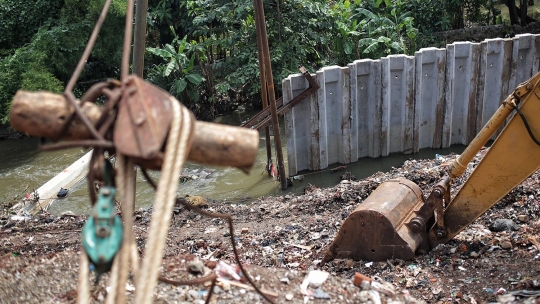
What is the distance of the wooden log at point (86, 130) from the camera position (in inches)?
70.9

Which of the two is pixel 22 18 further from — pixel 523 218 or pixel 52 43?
pixel 523 218

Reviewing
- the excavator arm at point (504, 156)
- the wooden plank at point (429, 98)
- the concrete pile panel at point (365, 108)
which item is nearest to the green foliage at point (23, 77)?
the concrete pile panel at point (365, 108)

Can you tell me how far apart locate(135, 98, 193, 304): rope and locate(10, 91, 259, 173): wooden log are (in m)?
0.06

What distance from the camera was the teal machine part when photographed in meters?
1.73

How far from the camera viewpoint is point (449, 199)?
516 centimetres

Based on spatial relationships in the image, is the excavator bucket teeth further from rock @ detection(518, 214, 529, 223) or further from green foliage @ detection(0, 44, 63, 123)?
green foliage @ detection(0, 44, 63, 123)

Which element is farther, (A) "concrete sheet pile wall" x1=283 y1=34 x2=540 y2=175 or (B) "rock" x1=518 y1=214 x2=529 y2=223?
(A) "concrete sheet pile wall" x1=283 y1=34 x2=540 y2=175

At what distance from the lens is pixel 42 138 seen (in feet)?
6.29

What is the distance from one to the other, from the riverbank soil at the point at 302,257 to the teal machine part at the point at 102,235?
159 cm

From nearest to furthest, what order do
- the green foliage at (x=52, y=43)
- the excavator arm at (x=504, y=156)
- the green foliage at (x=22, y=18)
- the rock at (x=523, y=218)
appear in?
the excavator arm at (x=504, y=156) < the rock at (x=523, y=218) < the green foliage at (x=52, y=43) < the green foliage at (x=22, y=18)

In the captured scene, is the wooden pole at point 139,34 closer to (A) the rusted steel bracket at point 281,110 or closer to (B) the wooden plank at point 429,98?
(A) the rusted steel bracket at point 281,110

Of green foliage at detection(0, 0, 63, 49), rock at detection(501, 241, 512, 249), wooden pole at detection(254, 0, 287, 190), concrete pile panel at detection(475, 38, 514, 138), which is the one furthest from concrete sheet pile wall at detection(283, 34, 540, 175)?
green foliage at detection(0, 0, 63, 49)

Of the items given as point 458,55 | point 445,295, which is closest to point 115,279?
point 445,295

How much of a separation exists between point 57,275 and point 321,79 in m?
6.41
